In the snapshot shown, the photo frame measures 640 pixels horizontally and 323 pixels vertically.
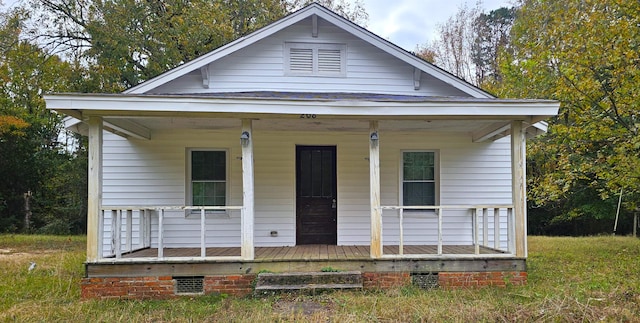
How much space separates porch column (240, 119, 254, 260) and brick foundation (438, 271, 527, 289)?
116 inches

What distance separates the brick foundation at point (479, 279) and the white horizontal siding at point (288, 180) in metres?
1.93

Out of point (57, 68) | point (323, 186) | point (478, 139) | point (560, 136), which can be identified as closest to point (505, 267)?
point (478, 139)

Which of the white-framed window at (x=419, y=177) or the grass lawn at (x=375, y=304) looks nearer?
the grass lawn at (x=375, y=304)

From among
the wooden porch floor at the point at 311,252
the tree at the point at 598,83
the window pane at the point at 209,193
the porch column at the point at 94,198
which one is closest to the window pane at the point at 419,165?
the wooden porch floor at the point at 311,252

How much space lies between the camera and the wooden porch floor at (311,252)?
682cm

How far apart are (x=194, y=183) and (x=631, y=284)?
7.52m

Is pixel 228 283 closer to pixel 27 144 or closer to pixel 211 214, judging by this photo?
pixel 211 214

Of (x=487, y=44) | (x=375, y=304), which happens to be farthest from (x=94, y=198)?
(x=487, y=44)

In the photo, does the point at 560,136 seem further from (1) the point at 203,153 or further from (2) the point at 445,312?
(1) the point at 203,153

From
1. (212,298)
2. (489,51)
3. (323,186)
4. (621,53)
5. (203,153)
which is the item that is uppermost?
(489,51)

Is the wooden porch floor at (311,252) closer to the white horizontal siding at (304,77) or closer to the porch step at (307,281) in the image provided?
the porch step at (307,281)

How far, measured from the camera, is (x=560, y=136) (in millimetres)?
10555

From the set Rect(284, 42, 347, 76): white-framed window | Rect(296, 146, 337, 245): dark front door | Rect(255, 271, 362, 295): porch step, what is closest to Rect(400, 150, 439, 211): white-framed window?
Rect(296, 146, 337, 245): dark front door

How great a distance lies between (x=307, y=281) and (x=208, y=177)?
3.29 m
